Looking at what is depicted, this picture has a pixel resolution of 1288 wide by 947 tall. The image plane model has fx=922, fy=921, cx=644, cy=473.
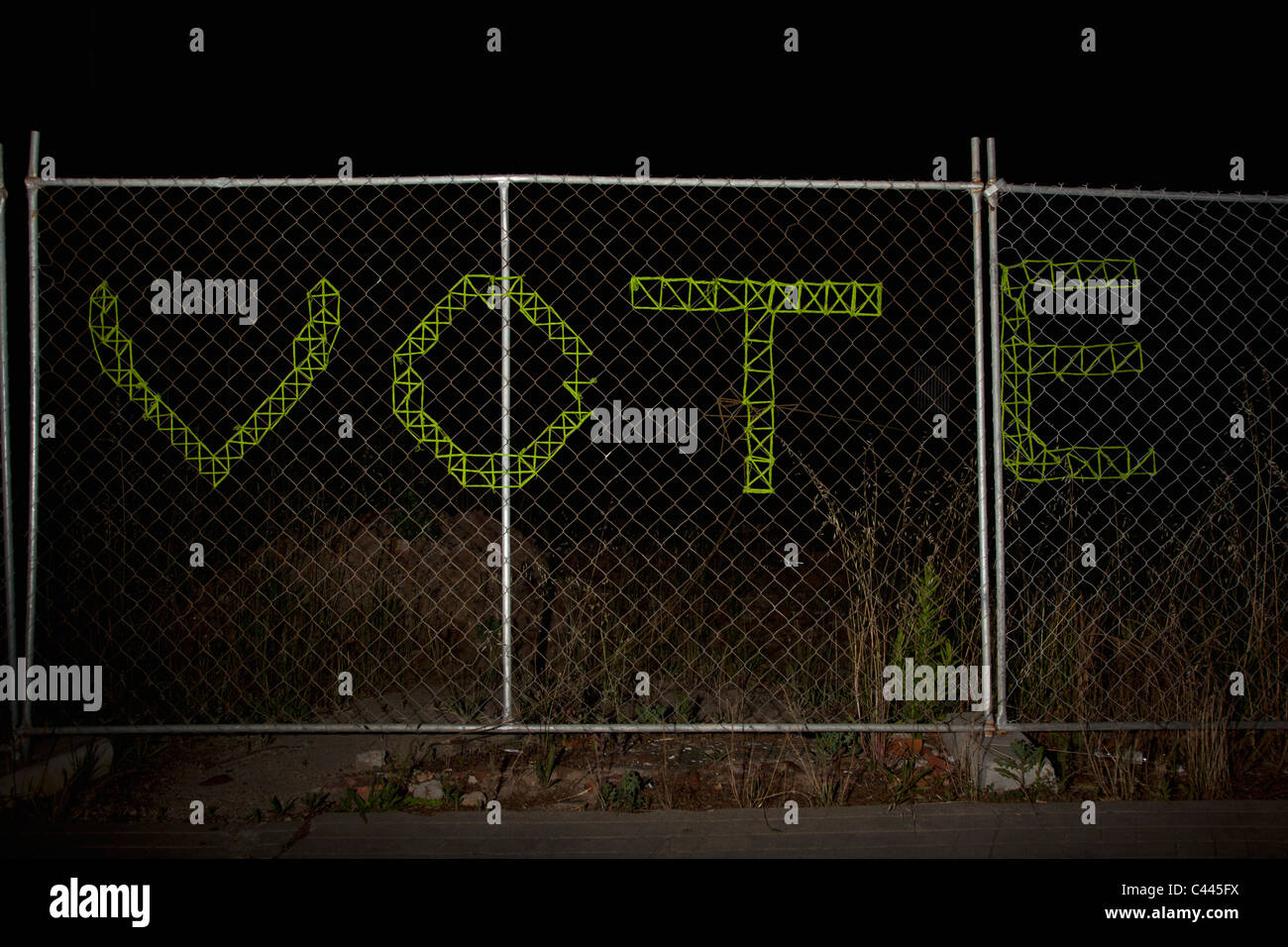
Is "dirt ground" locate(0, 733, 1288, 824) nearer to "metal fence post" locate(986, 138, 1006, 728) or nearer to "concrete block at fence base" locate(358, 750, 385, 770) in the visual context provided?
"concrete block at fence base" locate(358, 750, 385, 770)

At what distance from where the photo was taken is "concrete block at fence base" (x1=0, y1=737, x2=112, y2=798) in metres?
3.25

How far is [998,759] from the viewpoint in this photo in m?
3.33

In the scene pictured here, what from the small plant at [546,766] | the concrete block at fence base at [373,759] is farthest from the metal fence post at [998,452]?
the concrete block at fence base at [373,759]

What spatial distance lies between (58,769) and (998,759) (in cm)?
340

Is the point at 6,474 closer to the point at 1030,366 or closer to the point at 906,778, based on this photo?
the point at 906,778

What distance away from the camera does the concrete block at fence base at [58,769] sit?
3.25 m

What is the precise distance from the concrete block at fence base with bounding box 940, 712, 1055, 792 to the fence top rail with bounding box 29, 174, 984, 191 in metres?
2.00

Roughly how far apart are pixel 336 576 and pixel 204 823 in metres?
1.74

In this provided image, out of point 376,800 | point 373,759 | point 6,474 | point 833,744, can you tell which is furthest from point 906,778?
point 6,474

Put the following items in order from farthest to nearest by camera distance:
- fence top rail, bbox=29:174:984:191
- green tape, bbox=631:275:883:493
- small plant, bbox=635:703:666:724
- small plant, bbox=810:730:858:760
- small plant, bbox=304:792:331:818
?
small plant, bbox=635:703:666:724 → green tape, bbox=631:275:883:493 → small plant, bbox=810:730:858:760 → fence top rail, bbox=29:174:984:191 → small plant, bbox=304:792:331:818

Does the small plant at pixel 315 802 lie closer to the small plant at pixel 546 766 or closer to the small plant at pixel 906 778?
the small plant at pixel 546 766

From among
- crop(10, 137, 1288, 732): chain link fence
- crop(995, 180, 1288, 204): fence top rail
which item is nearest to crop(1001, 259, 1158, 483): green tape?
crop(10, 137, 1288, 732): chain link fence

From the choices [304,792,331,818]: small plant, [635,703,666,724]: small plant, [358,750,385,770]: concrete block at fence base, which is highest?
[635,703,666,724]: small plant

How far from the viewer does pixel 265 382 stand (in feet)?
26.1
